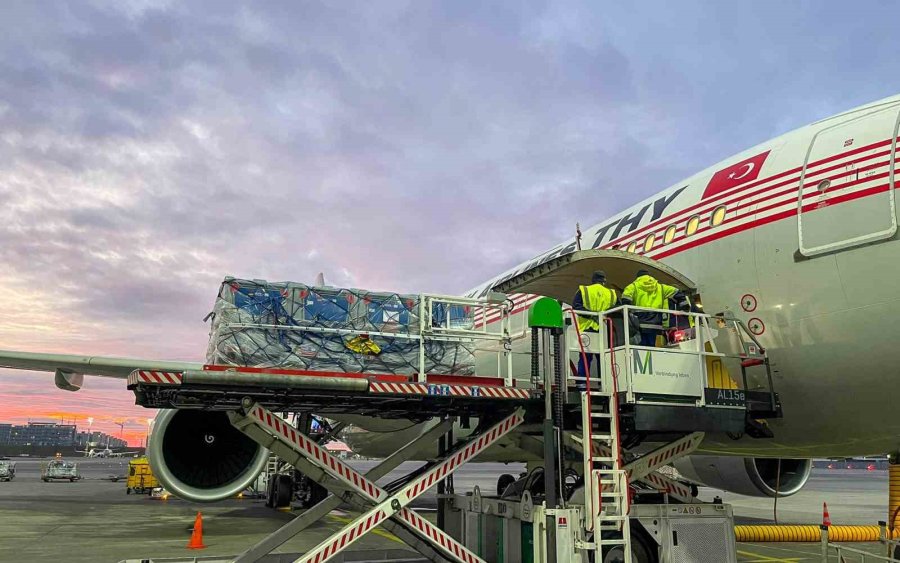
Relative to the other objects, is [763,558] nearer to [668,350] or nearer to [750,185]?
[668,350]

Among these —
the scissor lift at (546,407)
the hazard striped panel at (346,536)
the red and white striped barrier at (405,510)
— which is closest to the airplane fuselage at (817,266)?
the scissor lift at (546,407)

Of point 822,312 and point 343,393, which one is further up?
point 822,312

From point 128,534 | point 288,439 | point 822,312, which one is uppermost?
point 822,312

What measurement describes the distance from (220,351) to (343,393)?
119 centimetres

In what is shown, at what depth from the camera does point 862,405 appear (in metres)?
6.60

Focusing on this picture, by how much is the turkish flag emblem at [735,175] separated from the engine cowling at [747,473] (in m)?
6.16

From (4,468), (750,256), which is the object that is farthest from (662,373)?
(4,468)

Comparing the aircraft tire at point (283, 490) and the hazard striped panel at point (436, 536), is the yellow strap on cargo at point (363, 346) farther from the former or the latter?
the aircraft tire at point (283, 490)

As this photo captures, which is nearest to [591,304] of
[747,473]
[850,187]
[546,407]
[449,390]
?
[546,407]

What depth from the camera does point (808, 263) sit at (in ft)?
21.3

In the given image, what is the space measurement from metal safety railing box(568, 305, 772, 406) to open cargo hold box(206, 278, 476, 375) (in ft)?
4.79

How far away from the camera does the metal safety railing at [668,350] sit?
6709mm

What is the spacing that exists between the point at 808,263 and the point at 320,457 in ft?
16.4

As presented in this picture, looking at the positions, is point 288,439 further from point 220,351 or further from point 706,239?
point 706,239
